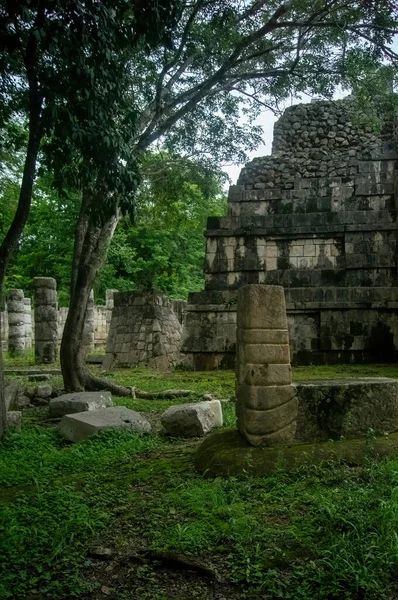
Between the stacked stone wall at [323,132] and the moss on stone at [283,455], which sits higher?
the stacked stone wall at [323,132]

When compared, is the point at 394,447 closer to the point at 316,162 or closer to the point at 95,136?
the point at 95,136

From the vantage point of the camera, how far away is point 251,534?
342cm

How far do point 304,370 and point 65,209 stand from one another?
683 inches

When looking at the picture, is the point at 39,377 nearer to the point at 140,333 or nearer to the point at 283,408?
the point at 140,333

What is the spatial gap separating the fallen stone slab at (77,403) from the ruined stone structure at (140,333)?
23.5 feet

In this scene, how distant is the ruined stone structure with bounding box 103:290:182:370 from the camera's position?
15516 millimetres

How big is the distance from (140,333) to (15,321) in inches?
275

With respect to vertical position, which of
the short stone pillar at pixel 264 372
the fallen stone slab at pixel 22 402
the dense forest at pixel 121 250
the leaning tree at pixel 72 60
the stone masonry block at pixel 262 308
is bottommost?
the fallen stone slab at pixel 22 402

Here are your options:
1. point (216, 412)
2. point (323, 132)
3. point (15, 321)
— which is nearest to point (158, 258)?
point (15, 321)

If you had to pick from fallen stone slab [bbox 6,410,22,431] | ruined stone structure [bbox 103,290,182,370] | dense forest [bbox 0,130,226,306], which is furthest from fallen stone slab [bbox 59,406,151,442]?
dense forest [bbox 0,130,226,306]

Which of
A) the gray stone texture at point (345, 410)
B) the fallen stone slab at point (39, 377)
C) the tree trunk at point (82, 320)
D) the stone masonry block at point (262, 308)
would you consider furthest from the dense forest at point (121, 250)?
the gray stone texture at point (345, 410)

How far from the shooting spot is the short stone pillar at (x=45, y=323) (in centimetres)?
1766

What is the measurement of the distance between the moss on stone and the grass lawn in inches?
4.6

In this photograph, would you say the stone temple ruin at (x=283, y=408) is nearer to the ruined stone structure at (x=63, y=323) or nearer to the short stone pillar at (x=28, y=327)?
the ruined stone structure at (x=63, y=323)
